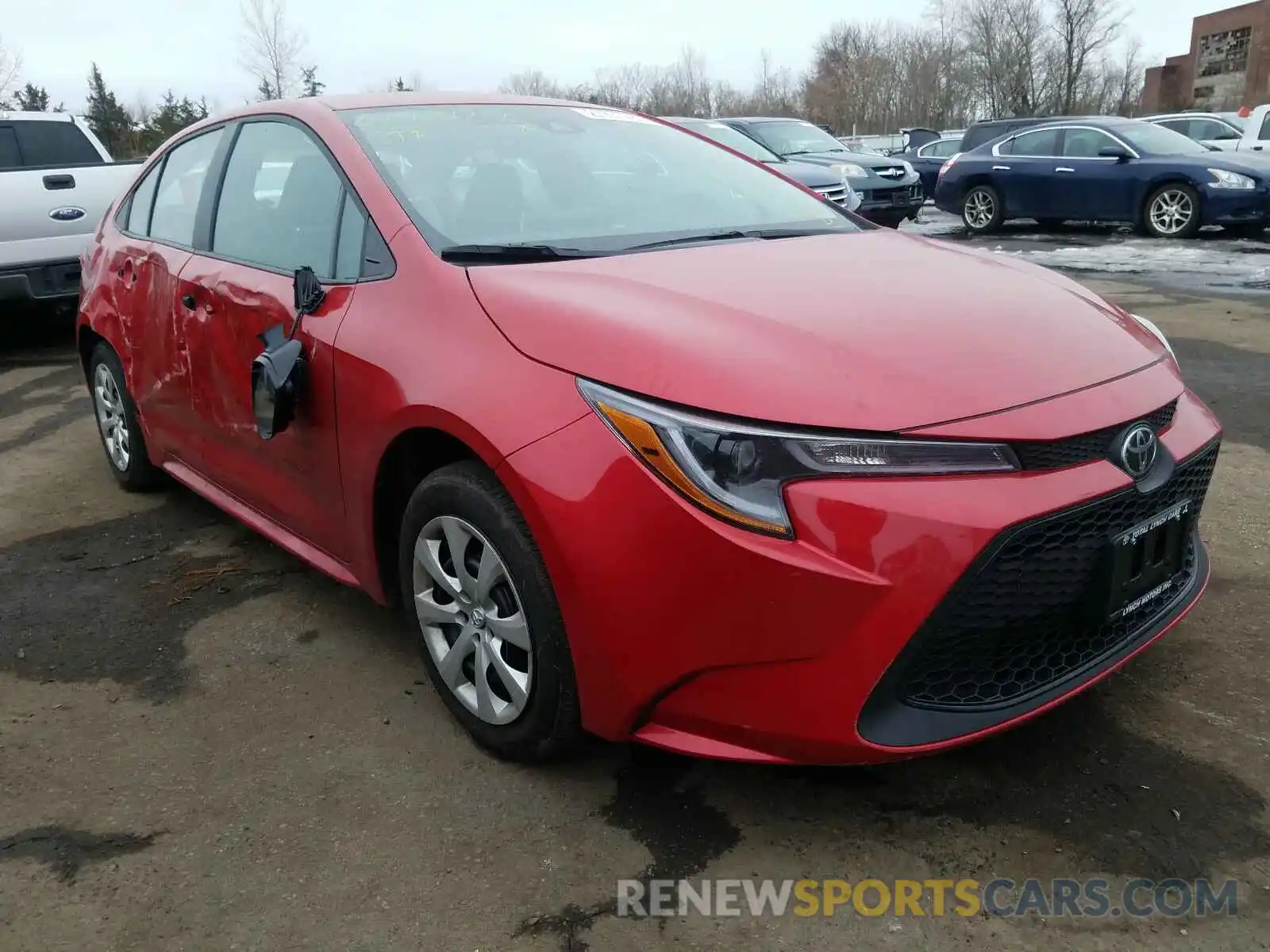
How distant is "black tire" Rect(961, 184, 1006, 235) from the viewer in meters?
13.7

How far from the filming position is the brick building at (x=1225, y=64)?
4941 cm

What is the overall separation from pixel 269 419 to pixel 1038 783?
6.95 ft

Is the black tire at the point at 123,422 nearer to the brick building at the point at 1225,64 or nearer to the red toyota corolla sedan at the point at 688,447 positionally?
the red toyota corolla sedan at the point at 688,447

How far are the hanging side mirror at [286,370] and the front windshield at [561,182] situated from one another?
0.35 metres

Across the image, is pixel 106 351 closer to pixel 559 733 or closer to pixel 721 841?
pixel 559 733

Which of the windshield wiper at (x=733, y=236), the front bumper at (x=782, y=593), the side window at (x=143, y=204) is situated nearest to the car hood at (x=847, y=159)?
the side window at (x=143, y=204)

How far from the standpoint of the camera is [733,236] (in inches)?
113

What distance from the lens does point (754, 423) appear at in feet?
6.11

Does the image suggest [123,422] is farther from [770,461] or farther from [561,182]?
[770,461]

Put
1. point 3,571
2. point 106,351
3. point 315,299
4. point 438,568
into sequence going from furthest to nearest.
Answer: point 106,351 → point 3,571 → point 315,299 → point 438,568

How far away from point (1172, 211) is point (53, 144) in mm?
11563

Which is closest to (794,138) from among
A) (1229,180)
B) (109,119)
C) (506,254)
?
(1229,180)

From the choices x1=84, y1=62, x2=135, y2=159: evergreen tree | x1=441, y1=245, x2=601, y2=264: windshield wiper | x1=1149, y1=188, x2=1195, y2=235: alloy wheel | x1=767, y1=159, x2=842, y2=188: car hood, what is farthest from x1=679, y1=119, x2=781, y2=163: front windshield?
x1=84, y1=62, x2=135, y2=159: evergreen tree

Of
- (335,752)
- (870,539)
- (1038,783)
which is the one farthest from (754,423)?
(335,752)
